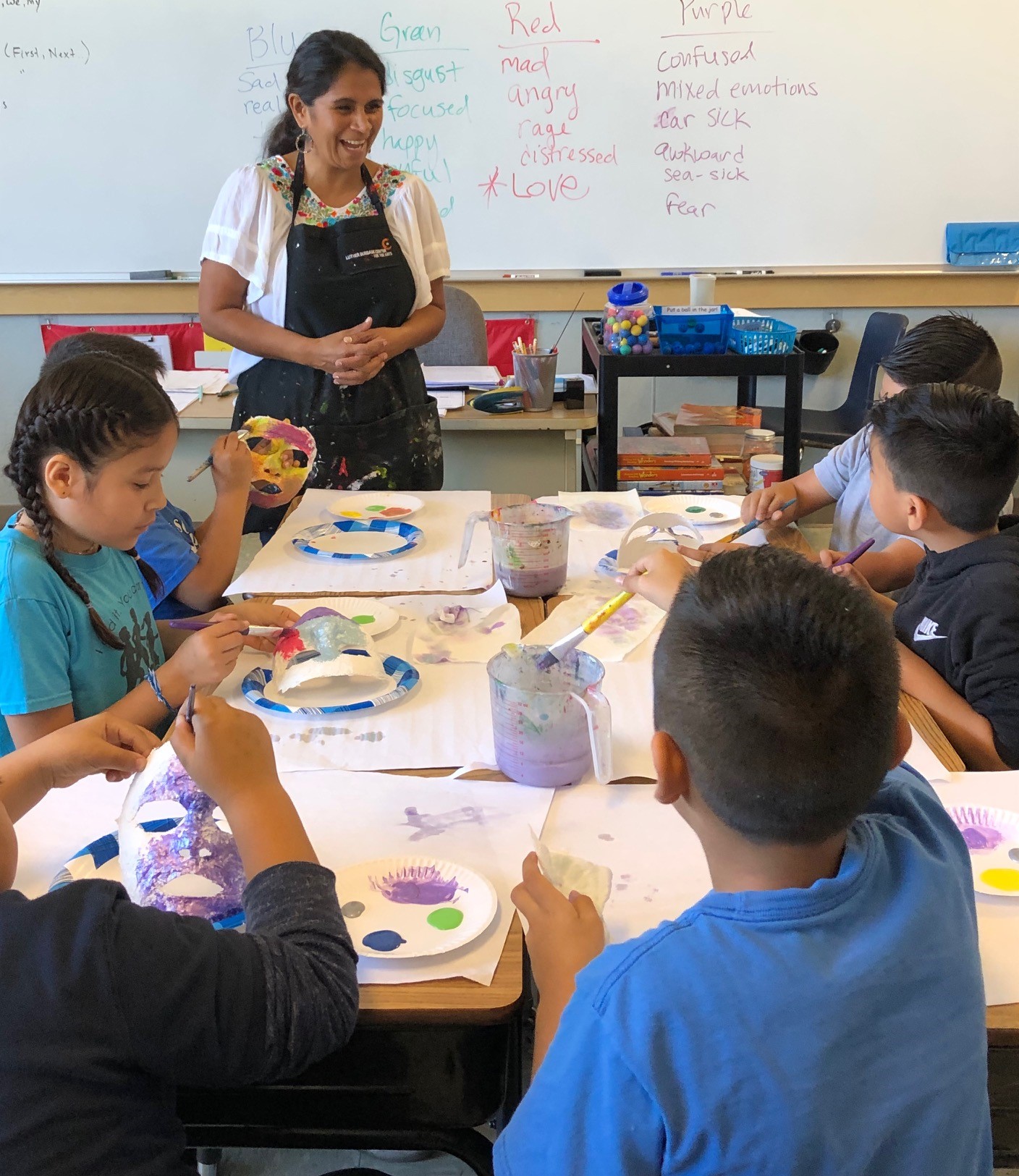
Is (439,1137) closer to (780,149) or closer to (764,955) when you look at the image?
→ (764,955)

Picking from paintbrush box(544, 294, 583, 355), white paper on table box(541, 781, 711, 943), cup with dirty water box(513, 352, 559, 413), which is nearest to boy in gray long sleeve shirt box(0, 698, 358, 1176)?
white paper on table box(541, 781, 711, 943)

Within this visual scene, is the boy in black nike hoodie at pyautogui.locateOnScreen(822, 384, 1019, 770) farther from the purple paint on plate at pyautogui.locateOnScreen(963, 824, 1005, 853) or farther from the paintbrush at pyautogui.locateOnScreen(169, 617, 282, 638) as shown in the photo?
the paintbrush at pyautogui.locateOnScreen(169, 617, 282, 638)

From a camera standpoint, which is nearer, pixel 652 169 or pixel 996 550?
pixel 996 550

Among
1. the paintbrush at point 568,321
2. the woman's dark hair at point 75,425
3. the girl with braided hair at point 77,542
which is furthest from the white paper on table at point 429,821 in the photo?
the paintbrush at point 568,321

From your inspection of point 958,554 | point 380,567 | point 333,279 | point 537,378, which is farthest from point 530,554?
point 537,378

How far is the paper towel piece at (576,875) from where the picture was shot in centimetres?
92

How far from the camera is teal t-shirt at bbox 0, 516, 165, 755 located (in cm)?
126

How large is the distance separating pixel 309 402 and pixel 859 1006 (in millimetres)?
1907

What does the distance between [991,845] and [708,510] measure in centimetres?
109

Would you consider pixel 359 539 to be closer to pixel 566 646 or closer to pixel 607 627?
pixel 607 627

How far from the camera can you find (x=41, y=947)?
0.71 m

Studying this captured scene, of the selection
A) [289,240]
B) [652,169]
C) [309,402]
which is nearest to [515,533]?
[309,402]

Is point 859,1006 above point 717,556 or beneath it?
beneath

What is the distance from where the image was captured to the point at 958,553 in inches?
57.9
